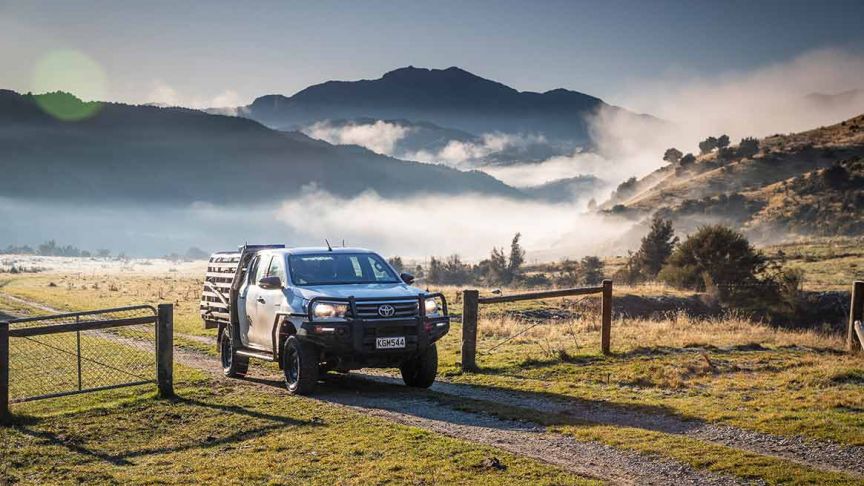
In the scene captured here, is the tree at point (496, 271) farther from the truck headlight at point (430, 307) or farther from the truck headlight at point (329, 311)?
the truck headlight at point (329, 311)

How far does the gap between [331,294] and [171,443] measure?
3501mm

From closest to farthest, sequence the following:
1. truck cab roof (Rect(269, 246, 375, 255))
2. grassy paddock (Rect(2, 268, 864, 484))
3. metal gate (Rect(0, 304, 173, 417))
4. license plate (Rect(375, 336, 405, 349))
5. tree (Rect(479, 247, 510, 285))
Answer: grassy paddock (Rect(2, 268, 864, 484)), metal gate (Rect(0, 304, 173, 417)), license plate (Rect(375, 336, 405, 349)), truck cab roof (Rect(269, 246, 375, 255)), tree (Rect(479, 247, 510, 285))

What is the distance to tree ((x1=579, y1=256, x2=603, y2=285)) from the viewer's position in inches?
2226

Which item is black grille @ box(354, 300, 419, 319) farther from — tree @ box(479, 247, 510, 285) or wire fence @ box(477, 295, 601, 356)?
tree @ box(479, 247, 510, 285)

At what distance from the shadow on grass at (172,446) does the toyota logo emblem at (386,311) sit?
2227mm

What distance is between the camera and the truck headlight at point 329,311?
12.9m

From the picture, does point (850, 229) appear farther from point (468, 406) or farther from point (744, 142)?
point (468, 406)

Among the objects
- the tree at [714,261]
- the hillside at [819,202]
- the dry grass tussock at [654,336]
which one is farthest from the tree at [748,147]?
the dry grass tussock at [654,336]

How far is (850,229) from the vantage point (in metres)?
78.8

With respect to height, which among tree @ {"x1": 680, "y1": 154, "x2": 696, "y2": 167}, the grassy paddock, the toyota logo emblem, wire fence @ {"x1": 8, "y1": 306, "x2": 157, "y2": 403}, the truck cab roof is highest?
tree @ {"x1": 680, "y1": 154, "x2": 696, "y2": 167}

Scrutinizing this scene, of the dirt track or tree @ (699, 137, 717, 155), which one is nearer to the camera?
the dirt track

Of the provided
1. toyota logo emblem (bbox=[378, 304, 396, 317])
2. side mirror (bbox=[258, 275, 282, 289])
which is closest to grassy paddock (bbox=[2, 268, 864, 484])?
toyota logo emblem (bbox=[378, 304, 396, 317])

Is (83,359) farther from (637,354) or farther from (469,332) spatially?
(637,354)

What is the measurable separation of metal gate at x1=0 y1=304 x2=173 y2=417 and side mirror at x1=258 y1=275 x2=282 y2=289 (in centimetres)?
146
